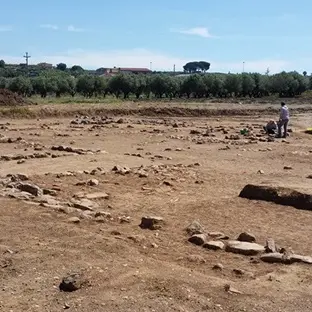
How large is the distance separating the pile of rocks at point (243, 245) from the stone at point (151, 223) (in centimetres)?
47

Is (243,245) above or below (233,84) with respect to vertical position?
below

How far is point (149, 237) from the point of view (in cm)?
845

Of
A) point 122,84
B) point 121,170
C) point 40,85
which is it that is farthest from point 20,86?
point 121,170

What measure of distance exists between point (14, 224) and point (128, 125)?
21.6m

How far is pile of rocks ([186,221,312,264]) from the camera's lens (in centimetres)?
752

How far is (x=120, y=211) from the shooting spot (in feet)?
33.7

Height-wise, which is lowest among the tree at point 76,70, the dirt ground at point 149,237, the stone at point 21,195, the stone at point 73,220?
the dirt ground at point 149,237

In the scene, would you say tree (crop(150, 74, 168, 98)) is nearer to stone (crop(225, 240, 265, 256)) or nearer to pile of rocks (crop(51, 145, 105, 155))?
pile of rocks (crop(51, 145, 105, 155))

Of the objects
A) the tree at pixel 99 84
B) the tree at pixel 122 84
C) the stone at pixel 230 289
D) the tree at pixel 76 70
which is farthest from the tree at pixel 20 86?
the tree at pixel 76 70

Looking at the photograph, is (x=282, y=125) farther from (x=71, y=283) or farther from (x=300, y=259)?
(x=71, y=283)

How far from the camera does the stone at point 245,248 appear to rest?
7841mm

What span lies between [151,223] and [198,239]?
3.35 feet

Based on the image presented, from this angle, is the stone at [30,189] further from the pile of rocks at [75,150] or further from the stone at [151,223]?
the pile of rocks at [75,150]

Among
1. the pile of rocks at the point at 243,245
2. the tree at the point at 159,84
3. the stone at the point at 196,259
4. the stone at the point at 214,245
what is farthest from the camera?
the tree at the point at 159,84
